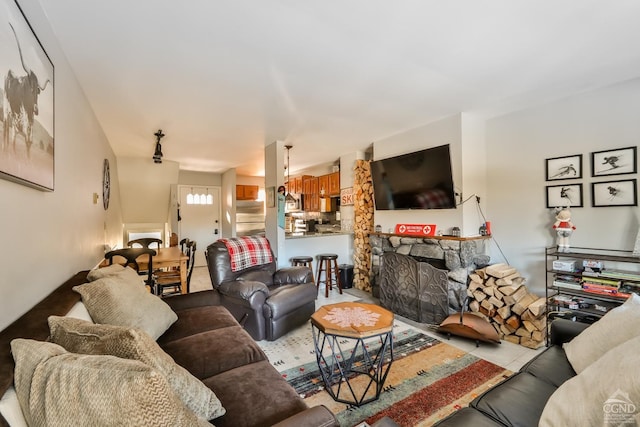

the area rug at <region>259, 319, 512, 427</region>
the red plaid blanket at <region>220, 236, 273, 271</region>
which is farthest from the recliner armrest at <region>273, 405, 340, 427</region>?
the red plaid blanket at <region>220, 236, 273, 271</region>

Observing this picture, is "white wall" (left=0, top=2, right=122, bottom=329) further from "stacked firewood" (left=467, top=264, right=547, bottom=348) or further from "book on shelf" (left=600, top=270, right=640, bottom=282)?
"book on shelf" (left=600, top=270, right=640, bottom=282)

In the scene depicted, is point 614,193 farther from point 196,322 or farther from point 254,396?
point 196,322

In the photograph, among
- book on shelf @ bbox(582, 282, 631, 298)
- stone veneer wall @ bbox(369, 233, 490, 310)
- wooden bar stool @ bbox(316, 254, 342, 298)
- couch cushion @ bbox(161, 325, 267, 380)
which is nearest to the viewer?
couch cushion @ bbox(161, 325, 267, 380)

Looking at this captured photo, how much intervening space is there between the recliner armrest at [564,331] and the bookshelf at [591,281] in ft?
3.02

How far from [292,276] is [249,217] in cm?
401

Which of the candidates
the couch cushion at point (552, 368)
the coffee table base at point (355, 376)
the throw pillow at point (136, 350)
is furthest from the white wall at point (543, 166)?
the throw pillow at point (136, 350)

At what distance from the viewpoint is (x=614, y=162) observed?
2506 mm

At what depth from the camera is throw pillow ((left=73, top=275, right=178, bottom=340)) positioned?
152 centimetres

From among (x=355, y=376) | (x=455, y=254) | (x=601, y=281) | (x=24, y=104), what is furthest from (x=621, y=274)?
(x=24, y=104)

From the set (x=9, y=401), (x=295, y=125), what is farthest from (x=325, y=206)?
(x=9, y=401)

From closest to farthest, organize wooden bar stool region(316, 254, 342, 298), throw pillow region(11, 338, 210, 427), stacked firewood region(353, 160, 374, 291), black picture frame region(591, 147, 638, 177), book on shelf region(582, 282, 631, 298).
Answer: throw pillow region(11, 338, 210, 427) < book on shelf region(582, 282, 631, 298) < black picture frame region(591, 147, 638, 177) < wooden bar stool region(316, 254, 342, 298) < stacked firewood region(353, 160, 374, 291)

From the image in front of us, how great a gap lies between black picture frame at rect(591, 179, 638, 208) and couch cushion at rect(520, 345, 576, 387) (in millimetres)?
1728

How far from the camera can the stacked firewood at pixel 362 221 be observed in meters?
4.62

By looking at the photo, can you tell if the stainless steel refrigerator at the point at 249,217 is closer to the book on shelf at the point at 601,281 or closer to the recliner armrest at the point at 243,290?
the recliner armrest at the point at 243,290
